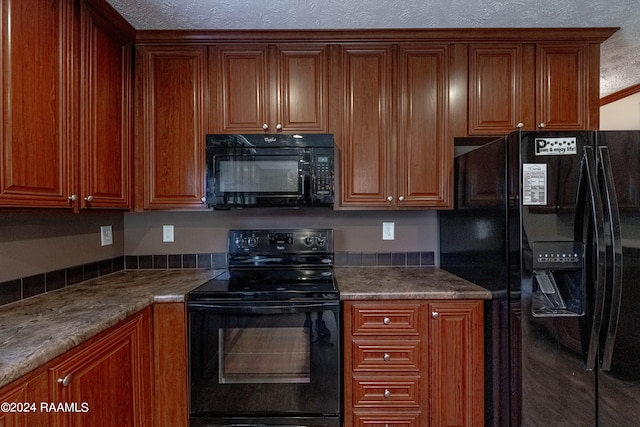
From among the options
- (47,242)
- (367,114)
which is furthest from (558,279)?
(47,242)

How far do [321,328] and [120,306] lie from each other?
0.89m

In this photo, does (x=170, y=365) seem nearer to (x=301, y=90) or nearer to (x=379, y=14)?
(x=301, y=90)

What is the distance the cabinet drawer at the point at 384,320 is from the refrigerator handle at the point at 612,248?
76 cm

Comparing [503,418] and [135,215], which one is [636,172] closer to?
[503,418]

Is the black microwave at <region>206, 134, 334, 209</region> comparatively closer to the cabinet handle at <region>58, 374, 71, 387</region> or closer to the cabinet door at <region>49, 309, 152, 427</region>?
the cabinet door at <region>49, 309, 152, 427</region>

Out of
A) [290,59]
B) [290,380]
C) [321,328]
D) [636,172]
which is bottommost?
[290,380]

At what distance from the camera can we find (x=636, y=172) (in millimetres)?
1355

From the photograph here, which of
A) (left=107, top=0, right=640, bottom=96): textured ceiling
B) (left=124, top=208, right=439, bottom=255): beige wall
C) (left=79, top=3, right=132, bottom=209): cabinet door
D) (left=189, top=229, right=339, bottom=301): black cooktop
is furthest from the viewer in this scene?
(left=124, top=208, right=439, bottom=255): beige wall

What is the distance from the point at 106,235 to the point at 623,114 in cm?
413

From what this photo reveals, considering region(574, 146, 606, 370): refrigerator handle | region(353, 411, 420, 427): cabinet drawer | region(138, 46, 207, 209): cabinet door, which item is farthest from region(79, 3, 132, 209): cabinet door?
region(574, 146, 606, 370): refrigerator handle

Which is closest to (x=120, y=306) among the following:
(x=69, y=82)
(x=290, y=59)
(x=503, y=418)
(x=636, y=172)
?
(x=69, y=82)

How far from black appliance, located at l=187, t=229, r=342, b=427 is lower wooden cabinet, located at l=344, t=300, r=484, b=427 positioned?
0.36ft

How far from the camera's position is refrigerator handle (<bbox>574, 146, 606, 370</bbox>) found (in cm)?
133

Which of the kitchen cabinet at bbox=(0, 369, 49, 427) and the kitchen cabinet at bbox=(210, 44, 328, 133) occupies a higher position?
the kitchen cabinet at bbox=(210, 44, 328, 133)
